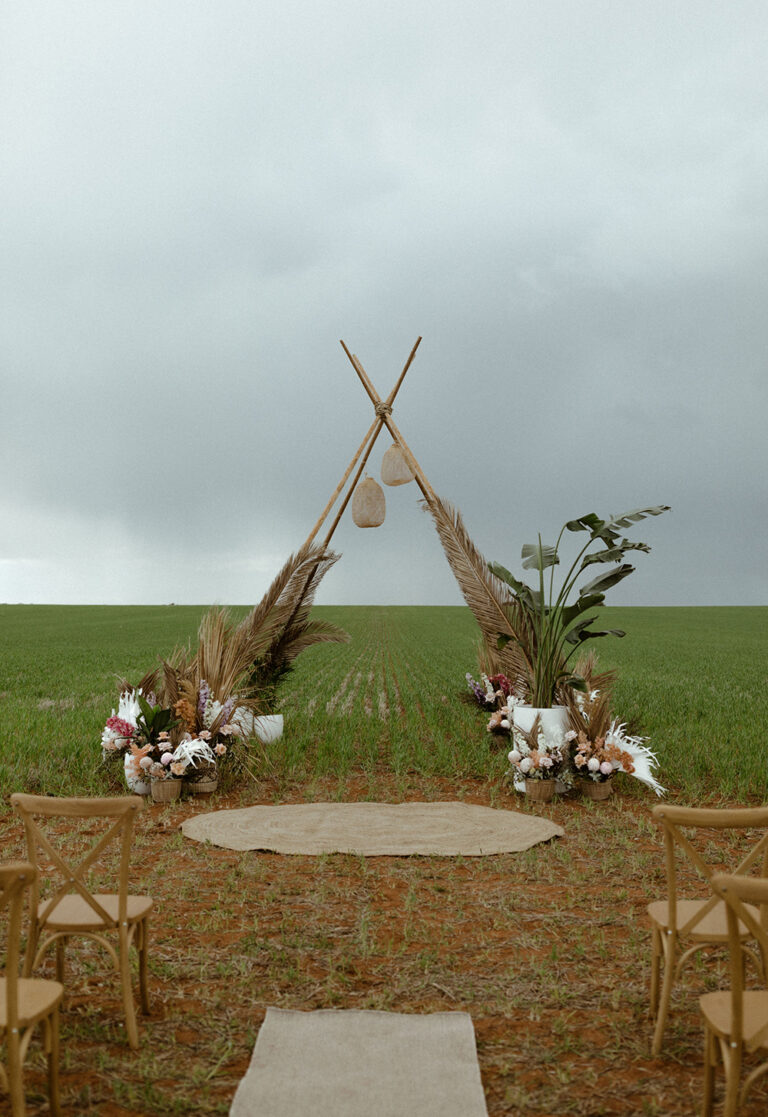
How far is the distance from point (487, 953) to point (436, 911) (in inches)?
31.3

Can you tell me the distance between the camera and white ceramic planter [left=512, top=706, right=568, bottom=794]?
8914 mm

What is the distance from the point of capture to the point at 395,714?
14.9m

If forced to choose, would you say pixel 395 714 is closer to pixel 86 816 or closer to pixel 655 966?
pixel 655 966

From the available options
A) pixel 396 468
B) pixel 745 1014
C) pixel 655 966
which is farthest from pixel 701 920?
pixel 396 468

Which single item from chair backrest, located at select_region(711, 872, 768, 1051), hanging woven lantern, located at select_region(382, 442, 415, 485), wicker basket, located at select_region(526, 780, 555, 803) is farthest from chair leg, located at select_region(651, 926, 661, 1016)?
hanging woven lantern, located at select_region(382, 442, 415, 485)

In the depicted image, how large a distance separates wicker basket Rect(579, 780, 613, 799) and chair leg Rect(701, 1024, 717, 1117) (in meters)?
5.86

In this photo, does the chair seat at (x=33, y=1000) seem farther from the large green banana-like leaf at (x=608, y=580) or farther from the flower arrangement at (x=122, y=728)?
the large green banana-like leaf at (x=608, y=580)

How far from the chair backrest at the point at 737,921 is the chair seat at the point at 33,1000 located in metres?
2.34

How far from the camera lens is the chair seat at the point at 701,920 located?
3689 mm

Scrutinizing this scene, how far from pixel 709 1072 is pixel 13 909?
2516 millimetres

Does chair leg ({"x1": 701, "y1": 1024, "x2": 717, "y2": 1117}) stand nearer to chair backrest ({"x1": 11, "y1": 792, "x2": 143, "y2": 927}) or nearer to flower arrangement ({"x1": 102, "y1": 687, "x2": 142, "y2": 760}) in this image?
chair backrest ({"x1": 11, "y1": 792, "x2": 143, "y2": 927})

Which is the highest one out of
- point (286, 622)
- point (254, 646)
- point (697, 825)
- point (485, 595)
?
point (485, 595)

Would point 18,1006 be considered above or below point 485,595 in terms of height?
below

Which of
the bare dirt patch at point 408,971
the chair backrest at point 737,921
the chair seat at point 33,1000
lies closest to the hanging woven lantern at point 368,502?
the bare dirt patch at point 408,971
